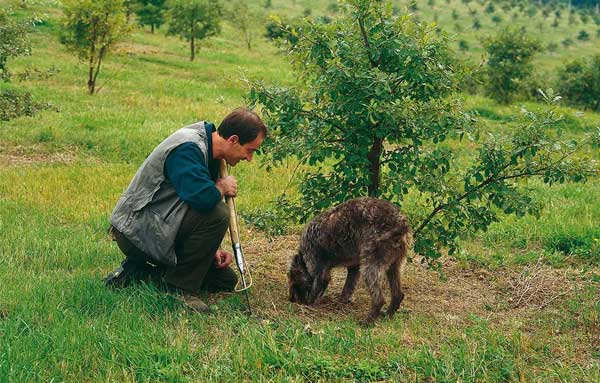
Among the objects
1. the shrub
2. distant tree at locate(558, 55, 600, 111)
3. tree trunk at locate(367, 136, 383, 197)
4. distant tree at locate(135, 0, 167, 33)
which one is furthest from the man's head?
distant tree at locate(135, 0, 167, 33)

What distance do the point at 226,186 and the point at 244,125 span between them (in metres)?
0.58

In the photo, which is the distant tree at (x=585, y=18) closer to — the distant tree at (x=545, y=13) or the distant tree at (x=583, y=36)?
the distant tree at (x=545, y=13)

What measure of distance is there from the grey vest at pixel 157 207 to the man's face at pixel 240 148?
0.24 m

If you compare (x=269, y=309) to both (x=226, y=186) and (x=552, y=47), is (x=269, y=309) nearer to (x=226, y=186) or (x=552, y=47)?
(x=226, y=186)

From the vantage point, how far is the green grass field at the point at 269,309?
4.78 m

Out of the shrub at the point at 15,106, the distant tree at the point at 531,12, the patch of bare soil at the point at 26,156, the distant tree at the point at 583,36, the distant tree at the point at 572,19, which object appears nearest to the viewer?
the shrub at the point at 15,106

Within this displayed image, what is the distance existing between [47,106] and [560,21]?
209 feet

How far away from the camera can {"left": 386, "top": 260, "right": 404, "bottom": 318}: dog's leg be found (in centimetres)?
623

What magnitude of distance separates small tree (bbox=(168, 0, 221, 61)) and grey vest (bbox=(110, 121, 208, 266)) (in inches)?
1016

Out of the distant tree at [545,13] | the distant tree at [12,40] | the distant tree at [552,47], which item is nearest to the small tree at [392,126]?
the distant tree at [12,40]

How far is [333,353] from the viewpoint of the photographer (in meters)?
5.04

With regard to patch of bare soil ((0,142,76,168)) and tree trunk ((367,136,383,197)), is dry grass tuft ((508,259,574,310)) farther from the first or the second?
patch of bare soil ((0,142,76,168))

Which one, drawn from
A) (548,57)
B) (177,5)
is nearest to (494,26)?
(548,57)

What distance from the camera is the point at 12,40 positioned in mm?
10258
